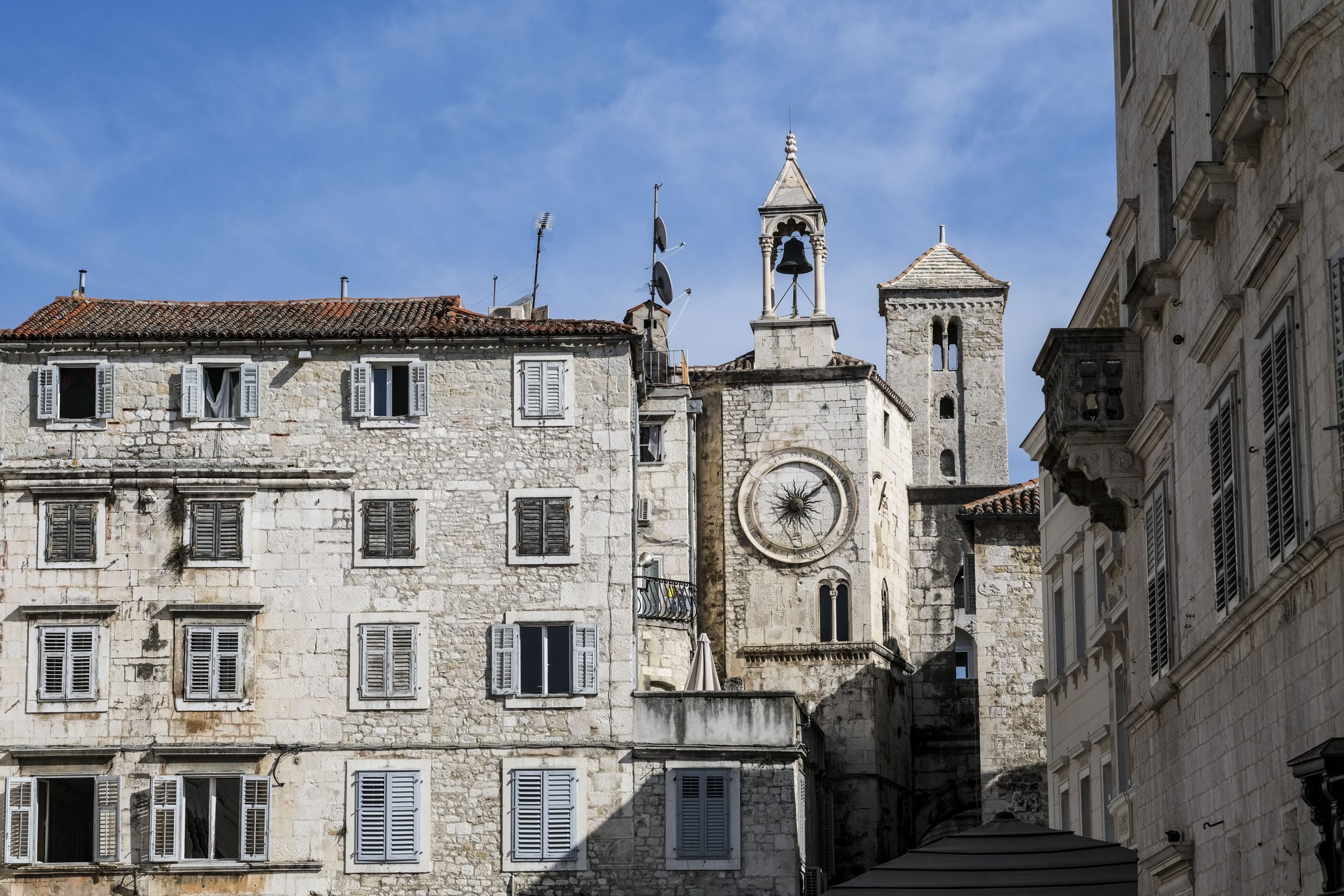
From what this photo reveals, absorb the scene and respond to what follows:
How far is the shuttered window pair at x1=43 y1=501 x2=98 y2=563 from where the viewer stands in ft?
134

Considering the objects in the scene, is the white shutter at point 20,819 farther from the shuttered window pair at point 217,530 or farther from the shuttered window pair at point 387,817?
the shuttered window pair at point 387,817

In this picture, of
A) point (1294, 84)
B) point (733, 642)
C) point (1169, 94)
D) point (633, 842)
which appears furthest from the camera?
point (733, 642)

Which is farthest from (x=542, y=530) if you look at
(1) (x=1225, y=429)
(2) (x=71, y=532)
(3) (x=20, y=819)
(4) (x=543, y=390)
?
(1) (x=1225, y=429)

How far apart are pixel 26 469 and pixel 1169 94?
27.4 m

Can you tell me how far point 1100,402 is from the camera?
21484 mm

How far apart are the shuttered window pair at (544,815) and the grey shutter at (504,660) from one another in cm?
162

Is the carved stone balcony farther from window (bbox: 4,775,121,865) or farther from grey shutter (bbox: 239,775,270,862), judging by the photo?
window (bbox: 4,775,121,865)

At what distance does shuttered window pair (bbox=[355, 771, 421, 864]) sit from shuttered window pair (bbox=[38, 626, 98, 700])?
5477 mm

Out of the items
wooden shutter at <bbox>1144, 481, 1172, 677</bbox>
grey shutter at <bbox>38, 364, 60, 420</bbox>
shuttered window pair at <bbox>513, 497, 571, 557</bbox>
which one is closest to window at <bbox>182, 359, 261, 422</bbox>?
grey shutter at <bbox>38, 364, 60, 420</bbox>

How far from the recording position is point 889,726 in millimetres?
53500

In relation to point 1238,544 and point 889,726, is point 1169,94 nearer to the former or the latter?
point 1238,544

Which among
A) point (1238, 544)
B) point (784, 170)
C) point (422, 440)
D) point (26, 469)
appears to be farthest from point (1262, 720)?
point (784, 170)

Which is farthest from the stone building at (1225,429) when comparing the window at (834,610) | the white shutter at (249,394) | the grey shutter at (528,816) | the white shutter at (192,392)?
the window at (834,610)

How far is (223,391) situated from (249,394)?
0.60m
